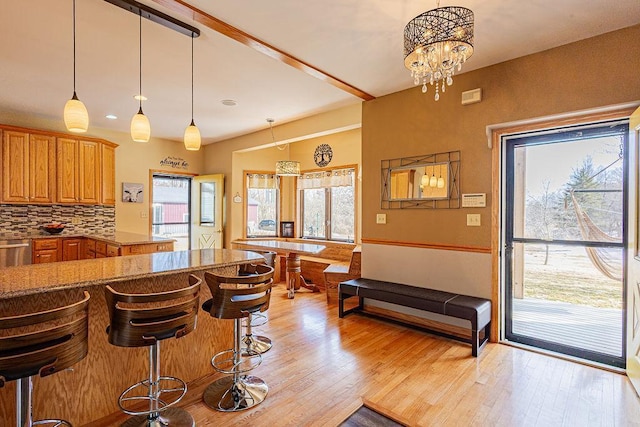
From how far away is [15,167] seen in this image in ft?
15.3

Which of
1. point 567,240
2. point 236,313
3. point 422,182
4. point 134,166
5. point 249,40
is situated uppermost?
point 249,40

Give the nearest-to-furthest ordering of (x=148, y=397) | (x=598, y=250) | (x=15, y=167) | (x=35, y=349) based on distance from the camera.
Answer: (x=35, y=349), (x=148, y=397), (x=598, y=250), (x=15, y=167)

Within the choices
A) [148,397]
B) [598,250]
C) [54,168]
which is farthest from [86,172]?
[598,250]

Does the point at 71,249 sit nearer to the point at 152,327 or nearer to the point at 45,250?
the point at 45,250

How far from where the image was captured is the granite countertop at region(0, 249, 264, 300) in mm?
1689

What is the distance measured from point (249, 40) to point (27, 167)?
4.27 meters

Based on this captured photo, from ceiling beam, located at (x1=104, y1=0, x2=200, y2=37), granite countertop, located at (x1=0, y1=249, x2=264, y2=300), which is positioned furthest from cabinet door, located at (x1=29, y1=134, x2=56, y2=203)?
ceiling beam, located at (x1=104, y1=0, x2=200, y2=37)

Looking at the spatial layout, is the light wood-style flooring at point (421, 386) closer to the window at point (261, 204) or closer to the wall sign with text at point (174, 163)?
the window at point (261, 204)

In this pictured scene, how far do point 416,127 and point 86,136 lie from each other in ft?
17.3

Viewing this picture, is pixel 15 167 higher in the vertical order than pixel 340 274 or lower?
higher

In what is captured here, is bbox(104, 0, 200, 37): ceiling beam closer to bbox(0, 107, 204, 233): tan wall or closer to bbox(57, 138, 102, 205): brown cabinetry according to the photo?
bbox(57, 138, 102, 205): brown cabinetry

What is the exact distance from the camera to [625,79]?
254cm

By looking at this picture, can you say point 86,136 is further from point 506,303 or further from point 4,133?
point 506,303

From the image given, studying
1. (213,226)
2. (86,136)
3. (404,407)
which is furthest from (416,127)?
(86,136)
